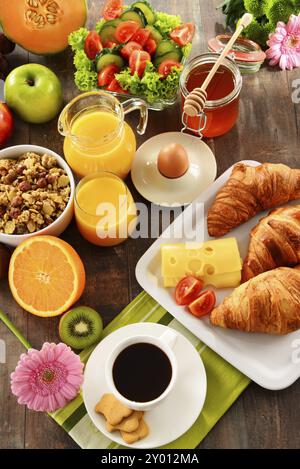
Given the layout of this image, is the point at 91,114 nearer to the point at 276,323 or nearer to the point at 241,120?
the point at 241,120

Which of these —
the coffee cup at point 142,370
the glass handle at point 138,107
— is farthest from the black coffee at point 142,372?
the glass handle at point 138,107

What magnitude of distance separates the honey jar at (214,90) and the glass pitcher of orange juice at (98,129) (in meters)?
0.17

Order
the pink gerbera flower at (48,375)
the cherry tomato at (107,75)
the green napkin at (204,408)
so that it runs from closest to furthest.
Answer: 1. the pink gerbera flower at (48,375)
2. the green napkin at (204,408)
3. the cherry tomato at (107,75)

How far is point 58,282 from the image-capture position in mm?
1840

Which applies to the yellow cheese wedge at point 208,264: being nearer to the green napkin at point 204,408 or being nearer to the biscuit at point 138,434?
the green napkin at point 204,408

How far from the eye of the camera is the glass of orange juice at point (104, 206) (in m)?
1.88

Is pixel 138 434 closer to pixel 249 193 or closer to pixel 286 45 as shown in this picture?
pixel 249 193

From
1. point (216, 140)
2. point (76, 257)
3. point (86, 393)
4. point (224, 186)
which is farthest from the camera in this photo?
point (216, 140)

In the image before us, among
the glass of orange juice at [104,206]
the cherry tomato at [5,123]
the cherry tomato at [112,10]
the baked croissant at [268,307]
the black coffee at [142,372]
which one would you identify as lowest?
the black coffee at [142,372]

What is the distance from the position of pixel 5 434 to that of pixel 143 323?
488mm

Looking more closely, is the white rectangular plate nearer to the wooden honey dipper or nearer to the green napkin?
the green napkin

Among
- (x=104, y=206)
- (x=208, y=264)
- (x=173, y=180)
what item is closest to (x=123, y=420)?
(x=208, y=264)

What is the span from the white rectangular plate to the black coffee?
167mm

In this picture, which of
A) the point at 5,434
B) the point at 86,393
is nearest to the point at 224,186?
the point at 86,393
